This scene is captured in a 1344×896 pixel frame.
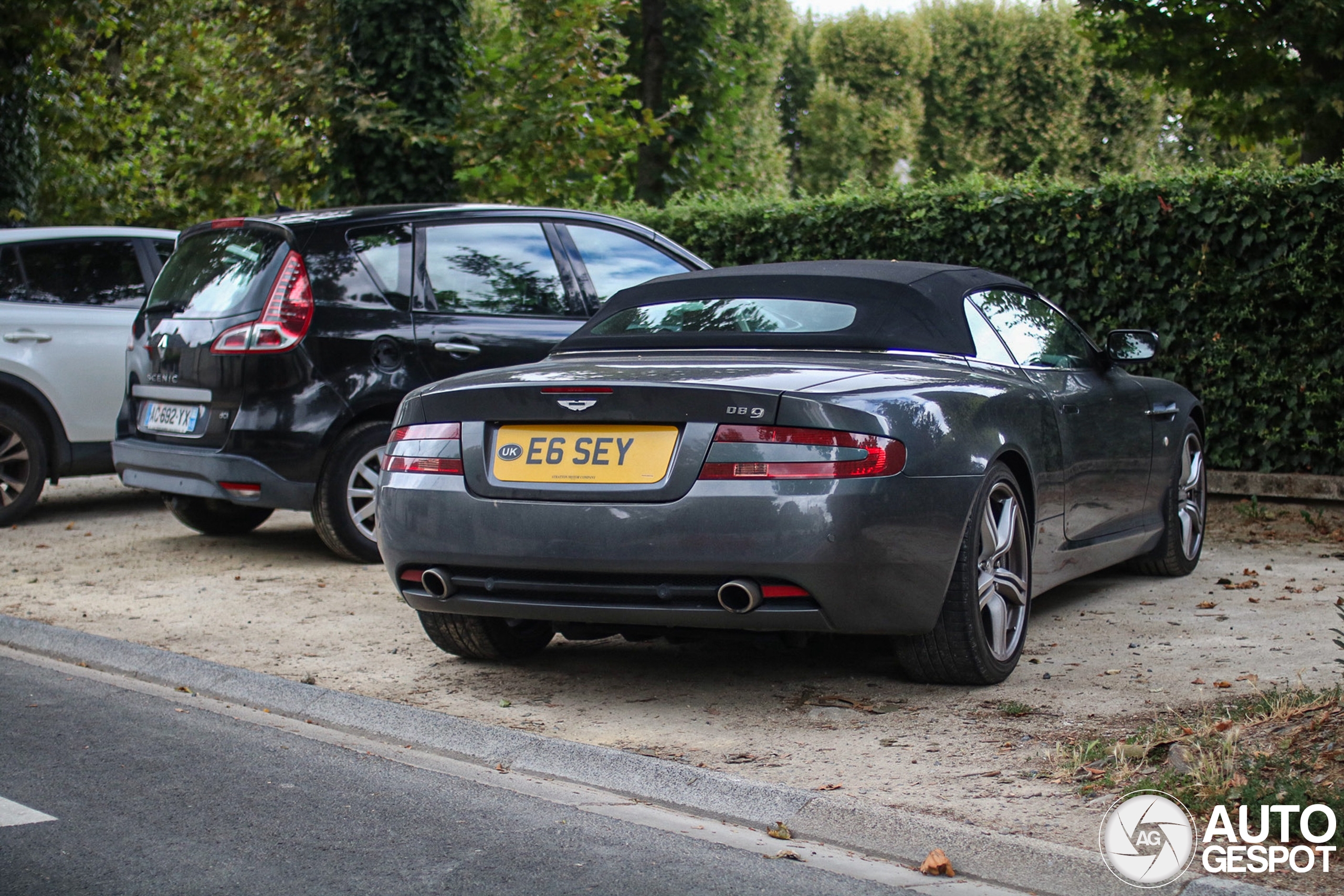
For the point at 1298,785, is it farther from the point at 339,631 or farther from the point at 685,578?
the point at 339,631

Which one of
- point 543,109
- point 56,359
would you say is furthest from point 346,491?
point 543,109

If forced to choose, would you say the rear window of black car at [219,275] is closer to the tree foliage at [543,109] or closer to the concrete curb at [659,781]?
the concrete curb at [659,781]

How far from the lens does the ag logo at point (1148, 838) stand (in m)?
3.40

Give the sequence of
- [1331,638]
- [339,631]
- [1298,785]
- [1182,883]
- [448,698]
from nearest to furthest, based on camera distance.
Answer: [1182,883], [1298,785], [448,698], [1331,638], [339,631]

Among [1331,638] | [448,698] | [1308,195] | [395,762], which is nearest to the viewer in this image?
[395,762]

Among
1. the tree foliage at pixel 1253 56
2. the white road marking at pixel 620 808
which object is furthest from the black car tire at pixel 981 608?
the tree foliage at pixel 1253 56

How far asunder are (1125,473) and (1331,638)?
45.4 inches

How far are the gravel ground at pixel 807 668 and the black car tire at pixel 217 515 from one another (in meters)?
0.49

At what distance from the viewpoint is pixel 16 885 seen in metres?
3.44

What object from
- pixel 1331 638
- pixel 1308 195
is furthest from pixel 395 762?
pixel 1308 195

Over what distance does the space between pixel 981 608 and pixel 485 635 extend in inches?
71.4

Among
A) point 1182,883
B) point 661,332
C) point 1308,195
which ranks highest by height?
point 1308,195

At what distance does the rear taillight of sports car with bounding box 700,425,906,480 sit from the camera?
14.8 feet

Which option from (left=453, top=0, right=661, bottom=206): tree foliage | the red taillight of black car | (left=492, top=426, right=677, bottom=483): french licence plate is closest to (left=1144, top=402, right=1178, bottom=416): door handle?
(left=492, top=426, right=677, bottom=483): french licence plate
